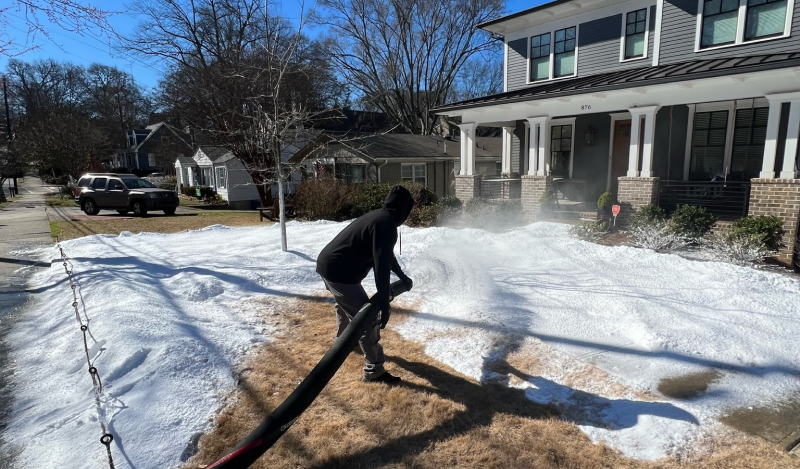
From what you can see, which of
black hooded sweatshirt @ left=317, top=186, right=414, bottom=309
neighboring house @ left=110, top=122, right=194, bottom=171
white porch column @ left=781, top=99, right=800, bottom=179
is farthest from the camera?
neighboring house @ left=110, top=122, right=194, bottom=171

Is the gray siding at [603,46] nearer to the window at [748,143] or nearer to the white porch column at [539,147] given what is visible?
the white porch column at [539,147]

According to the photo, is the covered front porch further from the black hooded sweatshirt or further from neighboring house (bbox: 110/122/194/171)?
neighboring house (bbox: 110/122/194/171)

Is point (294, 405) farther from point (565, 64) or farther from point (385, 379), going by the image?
point (565, 64)

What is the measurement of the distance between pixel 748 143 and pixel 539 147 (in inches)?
200

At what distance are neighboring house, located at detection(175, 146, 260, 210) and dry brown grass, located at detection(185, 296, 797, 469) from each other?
2178cm

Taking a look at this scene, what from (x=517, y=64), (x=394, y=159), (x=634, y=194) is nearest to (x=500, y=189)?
(x=517, y=64)

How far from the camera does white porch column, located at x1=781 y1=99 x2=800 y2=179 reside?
8691 mm

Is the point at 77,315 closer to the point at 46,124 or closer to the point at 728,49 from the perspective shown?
the point at 728,49

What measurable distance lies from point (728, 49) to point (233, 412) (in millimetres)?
13412

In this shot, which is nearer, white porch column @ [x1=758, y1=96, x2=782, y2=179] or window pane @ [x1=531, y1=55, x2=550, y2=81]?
white porch column @ [x1=758, y1=96, x2=782, y2=179]

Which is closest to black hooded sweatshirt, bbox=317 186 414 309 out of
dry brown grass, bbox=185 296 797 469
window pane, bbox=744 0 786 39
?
dry brown grass, bbox=185 296 797 469

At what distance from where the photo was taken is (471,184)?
14602 millimetres

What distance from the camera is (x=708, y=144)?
12.2 m

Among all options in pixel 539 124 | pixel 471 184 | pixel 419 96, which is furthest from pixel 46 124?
pixel 539 124
